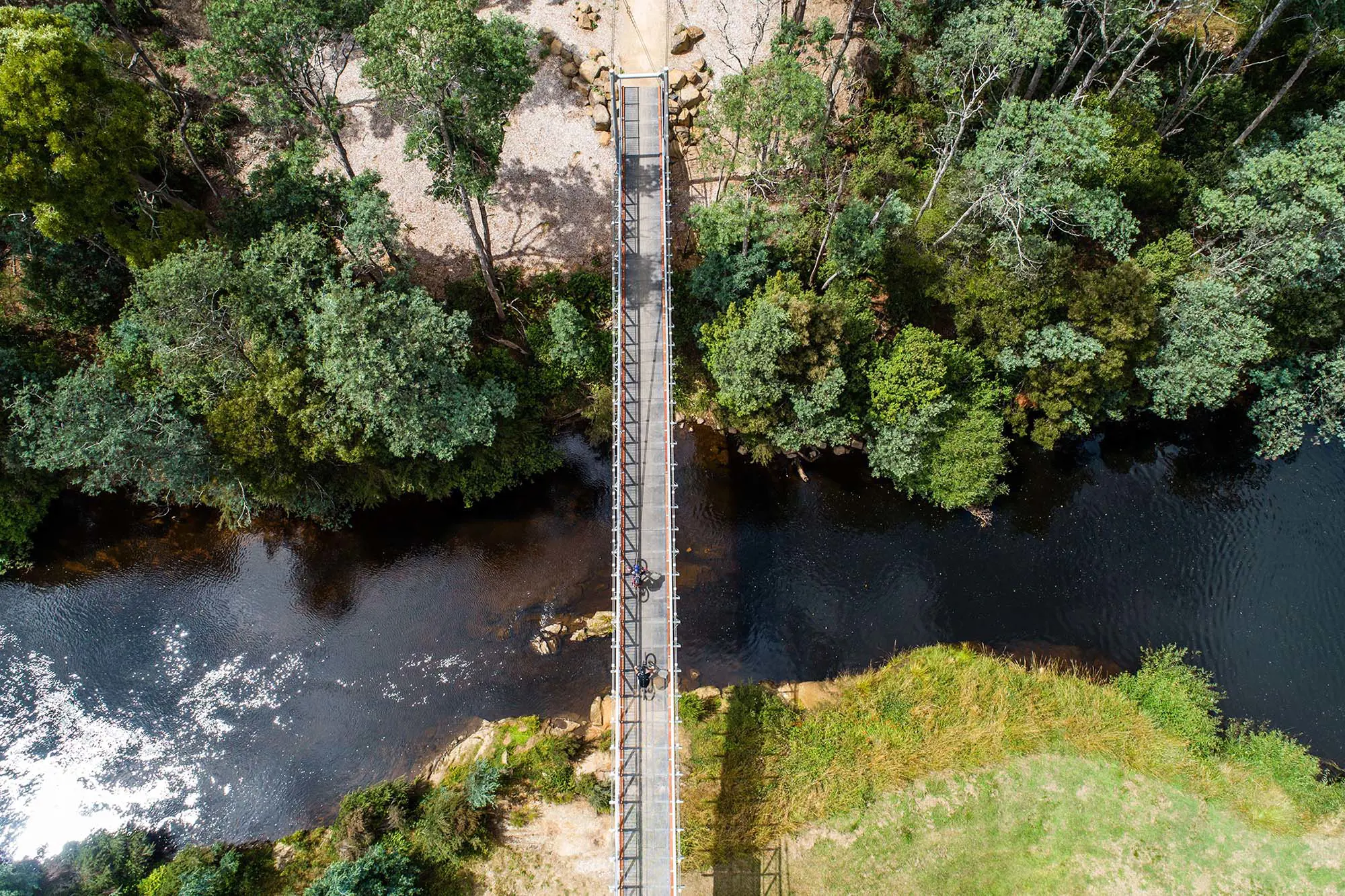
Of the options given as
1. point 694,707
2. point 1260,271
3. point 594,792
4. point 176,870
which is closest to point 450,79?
point 694,707

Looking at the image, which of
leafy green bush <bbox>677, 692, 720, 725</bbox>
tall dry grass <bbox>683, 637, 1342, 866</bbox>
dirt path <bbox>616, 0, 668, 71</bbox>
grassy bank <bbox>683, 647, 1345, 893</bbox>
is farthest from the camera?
dirt path <bbox>616, 0, 668, 71</bbox>

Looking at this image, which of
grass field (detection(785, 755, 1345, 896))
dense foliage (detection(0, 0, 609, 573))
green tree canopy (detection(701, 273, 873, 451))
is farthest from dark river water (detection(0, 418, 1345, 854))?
grass field (detection(785, 755, 1345, 896))

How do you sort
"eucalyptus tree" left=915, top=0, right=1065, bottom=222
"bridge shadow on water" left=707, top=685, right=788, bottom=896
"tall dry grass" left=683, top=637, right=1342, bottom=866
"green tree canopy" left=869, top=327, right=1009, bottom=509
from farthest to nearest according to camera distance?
"green tree canopy" left=869, top=327, right=1009, bottom=509 → "eucalyptus tree" left=915, top=0, right=1065, bottom=222 → "tall dry grass" left=683, top=637, right=1342, bottom=866 → "bridge shadow on water" left=707, top=685, right=788, bottom=896

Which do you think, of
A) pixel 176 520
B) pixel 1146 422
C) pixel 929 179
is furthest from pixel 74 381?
pixel 1146 422

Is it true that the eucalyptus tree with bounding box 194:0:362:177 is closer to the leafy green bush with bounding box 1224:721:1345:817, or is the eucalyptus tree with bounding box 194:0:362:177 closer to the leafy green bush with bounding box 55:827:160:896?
the leafy green bush with bounding box 55:827:160:896

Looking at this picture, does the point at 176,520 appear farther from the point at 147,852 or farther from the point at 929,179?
the point at 929,179

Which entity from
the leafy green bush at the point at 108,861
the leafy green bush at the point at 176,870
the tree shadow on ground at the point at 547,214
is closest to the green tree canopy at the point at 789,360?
the tree shadow on ground at the point at 547,214

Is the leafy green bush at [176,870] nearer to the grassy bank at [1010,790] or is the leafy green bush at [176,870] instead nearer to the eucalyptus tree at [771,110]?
the grassy bank at [1010,790]

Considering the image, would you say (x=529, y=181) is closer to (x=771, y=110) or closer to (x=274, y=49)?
(x=274, y=49)
